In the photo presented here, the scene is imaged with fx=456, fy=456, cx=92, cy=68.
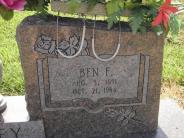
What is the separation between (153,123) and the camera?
133 inches

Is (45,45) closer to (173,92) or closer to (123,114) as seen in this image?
(123,114)

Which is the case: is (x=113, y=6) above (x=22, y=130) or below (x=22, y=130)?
above

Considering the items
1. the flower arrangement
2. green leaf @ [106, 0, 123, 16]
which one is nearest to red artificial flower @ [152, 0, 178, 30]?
the flower arrangement

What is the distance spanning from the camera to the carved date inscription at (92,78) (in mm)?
3104

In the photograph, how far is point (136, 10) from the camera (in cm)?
292

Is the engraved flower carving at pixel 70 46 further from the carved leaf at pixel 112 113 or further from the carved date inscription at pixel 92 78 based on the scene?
the carved leaf at pixel 112 113

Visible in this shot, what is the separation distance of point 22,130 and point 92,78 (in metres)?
0.60

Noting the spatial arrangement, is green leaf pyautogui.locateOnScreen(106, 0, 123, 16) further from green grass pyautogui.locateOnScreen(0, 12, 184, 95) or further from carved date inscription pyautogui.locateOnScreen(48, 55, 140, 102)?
green grass pyautogui.locateOnScreen(0, 12, 184, 95)

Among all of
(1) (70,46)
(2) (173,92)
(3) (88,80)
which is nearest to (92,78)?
(3) (88,80)

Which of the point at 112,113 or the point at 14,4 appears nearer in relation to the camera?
the point at 14,4

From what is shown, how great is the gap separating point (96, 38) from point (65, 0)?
13.1 inches

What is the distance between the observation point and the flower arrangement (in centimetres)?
283

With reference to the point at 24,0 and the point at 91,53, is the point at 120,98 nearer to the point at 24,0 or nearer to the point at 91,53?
the point at 91,53

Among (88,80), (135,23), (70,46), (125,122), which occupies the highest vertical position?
(135,23)
